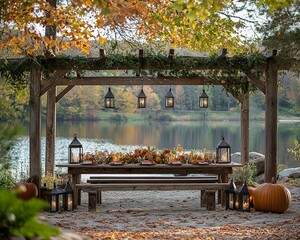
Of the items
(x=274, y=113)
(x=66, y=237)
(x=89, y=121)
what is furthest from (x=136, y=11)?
(x=89, y=121)

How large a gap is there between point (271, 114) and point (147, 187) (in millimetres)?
2875

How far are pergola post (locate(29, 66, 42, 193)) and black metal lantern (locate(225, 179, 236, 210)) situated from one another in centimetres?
364

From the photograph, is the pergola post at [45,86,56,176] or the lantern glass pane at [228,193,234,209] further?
the pergola post at [45,86,56,176]

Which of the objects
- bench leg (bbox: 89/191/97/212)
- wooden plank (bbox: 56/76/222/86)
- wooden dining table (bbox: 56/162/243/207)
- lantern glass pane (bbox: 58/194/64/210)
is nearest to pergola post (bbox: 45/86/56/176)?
wooden plank (bbox: 56/76/222/86)

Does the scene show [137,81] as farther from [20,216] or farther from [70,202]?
[20,216]

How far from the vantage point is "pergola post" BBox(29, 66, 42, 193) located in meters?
10.3

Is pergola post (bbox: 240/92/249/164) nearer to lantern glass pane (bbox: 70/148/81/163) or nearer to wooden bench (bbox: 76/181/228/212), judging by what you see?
wooden bench (bbox: 76/181/228/212)

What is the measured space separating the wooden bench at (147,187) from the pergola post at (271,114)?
1.20m

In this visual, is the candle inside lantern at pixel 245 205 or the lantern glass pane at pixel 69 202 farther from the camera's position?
the lantern glass pane at pixel 69 202

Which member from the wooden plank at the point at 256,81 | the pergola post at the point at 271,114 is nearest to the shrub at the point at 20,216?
the pergola post at the point at 271,114

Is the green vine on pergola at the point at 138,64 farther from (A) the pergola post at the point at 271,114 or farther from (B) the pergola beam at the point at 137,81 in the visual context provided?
(B) the pergola beam at the point at 137,81

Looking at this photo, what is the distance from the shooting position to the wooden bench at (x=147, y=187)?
9547 mm

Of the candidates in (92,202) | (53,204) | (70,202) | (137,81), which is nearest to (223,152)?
(137,81)

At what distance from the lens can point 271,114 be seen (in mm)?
10344
